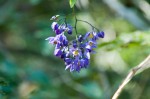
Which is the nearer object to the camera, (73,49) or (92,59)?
(73,49)

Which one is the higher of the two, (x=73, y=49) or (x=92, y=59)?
(x=92, y=59)

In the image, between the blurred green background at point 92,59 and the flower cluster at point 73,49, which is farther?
the blurred green background at point 92,59

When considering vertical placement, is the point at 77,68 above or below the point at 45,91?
below

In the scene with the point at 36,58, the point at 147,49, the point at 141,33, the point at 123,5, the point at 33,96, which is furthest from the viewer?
the point at 36,58

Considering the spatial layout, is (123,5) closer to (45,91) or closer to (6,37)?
(45,91)

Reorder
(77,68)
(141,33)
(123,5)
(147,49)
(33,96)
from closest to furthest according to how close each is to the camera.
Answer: (77,68), (141,33), (147,49), (33,96), (123,5)

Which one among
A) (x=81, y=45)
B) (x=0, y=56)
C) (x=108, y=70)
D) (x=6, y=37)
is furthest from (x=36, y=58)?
(x=81, y=45)

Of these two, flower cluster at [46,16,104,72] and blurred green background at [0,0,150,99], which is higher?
blurred green background at [0,0,150,99]

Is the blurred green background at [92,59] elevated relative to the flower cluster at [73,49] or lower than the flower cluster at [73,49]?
elevated
